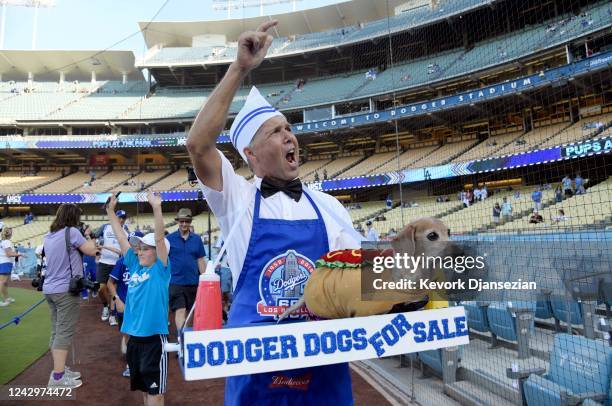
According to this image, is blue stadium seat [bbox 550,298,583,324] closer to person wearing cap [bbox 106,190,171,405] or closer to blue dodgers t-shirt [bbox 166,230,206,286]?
person wearing cap [bbox 106,190,171,405]

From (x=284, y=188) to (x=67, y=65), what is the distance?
45.4m

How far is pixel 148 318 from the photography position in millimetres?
3145

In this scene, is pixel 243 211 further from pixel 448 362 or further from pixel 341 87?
pixel 341 87

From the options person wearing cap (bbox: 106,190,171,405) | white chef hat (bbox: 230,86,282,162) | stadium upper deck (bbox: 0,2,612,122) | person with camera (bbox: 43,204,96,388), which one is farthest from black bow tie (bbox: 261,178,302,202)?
stadium upper deck (bbox: 0,2,612,122)

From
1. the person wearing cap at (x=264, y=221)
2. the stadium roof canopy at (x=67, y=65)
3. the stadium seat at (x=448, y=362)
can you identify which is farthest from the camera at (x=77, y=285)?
the stadium roof canopy at (x=67, y=65)

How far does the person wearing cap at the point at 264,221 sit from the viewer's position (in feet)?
4.12

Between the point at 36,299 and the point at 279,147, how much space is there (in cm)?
1170

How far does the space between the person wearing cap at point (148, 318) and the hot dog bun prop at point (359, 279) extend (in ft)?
6.77

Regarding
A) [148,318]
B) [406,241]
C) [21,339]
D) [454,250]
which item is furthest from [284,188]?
[21,339]

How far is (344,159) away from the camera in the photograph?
27234 mm

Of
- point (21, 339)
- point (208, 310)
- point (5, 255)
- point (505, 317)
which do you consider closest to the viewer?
point (208, 310)

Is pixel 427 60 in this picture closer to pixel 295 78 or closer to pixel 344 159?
pixel 344 159

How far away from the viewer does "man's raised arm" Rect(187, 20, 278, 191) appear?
1.23 m

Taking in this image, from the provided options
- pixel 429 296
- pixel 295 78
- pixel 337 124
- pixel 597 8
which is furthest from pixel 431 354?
pixel 295 78
